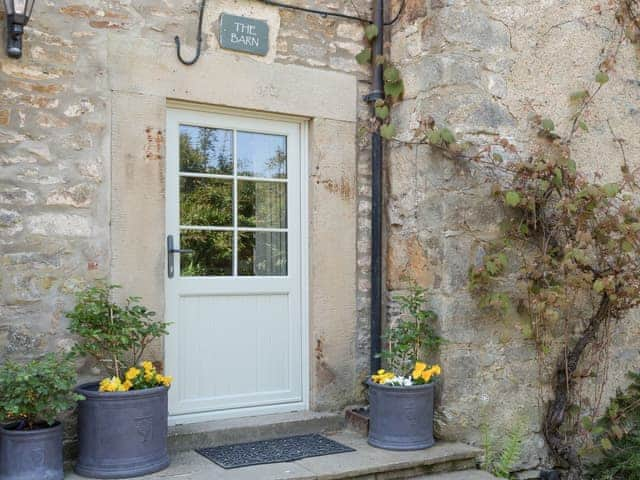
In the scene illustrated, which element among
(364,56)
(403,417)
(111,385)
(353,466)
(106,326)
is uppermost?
(364,56)

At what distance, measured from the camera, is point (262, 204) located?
4465mm

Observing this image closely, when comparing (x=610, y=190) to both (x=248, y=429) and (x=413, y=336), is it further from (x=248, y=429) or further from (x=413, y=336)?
(x=248, y=429)

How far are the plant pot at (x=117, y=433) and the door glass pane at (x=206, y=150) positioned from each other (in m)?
1.37

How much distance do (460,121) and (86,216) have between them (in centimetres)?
219

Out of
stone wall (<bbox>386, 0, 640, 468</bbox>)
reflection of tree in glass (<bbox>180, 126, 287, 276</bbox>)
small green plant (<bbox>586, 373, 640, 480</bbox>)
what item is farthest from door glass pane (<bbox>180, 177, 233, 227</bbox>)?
small green plant (<bbox>586, 373, 640, 480</bbox>)

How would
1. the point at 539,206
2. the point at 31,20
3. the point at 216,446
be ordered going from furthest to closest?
the point at 539,206, the point at 216,446, the point at 31,20

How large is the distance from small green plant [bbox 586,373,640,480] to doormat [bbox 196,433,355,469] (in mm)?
1644

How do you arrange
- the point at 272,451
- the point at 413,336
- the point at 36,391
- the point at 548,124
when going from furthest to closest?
the point at 548,124, the point at 413,336, the point at 272,451, the point at 36,391

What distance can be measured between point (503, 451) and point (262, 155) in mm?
2294

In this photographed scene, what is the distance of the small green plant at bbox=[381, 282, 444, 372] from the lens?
4.22 m

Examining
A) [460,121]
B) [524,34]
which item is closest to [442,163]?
[460,121]

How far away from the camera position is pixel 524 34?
448cm

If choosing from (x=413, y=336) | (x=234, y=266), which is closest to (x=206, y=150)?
(x=234, y=266)

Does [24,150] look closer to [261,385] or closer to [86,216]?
[86,216]
